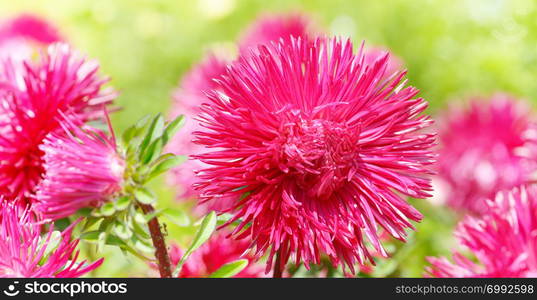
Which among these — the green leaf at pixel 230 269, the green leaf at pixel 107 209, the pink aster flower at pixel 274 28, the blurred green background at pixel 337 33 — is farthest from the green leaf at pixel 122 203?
the blurred green background at pixel 337 33

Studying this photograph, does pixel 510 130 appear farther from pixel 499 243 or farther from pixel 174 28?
pixel 174 28

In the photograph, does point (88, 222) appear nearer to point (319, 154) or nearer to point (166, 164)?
point (166, 164)

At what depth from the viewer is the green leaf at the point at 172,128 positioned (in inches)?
26.3

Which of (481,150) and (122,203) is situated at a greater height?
(481,150)

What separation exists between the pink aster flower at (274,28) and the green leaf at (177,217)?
0.71m

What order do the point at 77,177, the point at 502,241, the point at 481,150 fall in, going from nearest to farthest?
the point at 77,177 → the point at 502,241 → the point at 481,150

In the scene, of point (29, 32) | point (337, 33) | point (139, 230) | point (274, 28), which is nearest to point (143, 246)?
point (139, 230)

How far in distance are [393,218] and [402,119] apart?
10cm

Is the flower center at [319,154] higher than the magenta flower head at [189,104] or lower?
lower

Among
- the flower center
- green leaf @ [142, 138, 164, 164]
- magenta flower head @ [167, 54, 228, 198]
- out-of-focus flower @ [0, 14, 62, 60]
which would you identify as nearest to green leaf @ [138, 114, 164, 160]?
green leaf @ [142, 138, 164, 164]

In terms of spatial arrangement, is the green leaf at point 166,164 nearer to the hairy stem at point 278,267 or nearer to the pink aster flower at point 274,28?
the hairy stem at point 278,267

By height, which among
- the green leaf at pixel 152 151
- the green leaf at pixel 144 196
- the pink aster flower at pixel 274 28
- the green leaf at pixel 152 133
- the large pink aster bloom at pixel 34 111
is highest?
the pink aster flower at pixel 274 28

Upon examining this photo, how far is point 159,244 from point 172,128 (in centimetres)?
12

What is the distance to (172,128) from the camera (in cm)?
67
